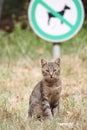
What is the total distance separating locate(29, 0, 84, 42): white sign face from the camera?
11695 millimetres

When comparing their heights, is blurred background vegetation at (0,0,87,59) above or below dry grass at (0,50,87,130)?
above

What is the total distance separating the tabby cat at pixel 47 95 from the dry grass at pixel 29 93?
0.14 meters

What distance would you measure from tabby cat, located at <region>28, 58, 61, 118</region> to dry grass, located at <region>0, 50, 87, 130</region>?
0.14 meters

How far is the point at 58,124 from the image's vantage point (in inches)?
289

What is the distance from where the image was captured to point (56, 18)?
12.0 meters

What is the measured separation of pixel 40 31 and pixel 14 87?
88.9 inches

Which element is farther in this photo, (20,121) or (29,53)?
(29,53)

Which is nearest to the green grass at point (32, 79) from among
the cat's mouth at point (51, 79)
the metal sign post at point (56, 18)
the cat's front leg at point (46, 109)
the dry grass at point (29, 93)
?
the dry grass at point (29, 93)

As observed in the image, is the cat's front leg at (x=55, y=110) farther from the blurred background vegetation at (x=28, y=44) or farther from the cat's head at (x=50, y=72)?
the blurred background vegetation at (x=28, y=44)

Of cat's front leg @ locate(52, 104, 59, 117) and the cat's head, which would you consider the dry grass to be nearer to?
cat's front leg @ locate(52, 104, 59, 117)

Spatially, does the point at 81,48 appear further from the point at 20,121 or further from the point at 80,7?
the point at 20,121

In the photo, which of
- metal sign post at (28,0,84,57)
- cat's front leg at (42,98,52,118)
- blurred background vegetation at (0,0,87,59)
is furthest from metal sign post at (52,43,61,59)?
cat's front leg at (42,98,52,118)

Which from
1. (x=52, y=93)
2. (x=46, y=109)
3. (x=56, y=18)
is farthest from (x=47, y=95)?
(x=56, y=18)

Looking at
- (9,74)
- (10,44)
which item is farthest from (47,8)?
(10,44)
